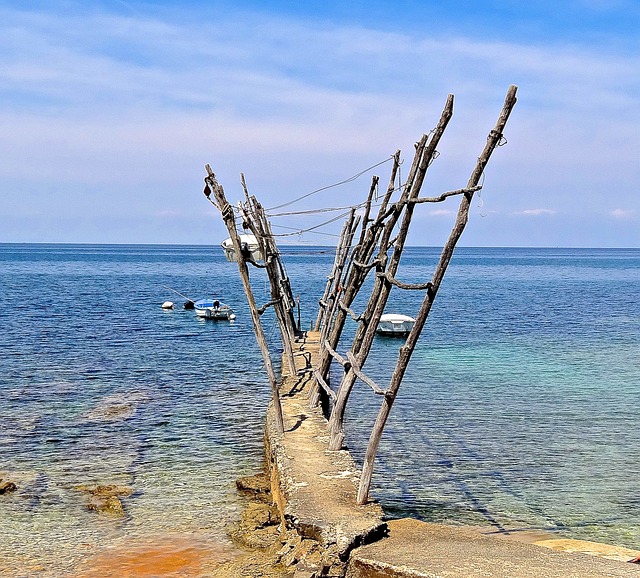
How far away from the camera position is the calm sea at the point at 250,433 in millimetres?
9891

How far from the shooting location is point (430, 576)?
603 centimetres

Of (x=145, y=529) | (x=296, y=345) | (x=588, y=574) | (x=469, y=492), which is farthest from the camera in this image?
(x=296, y=345)

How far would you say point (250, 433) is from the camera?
13.9 metres

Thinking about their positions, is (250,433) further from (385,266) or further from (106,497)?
(385,266)

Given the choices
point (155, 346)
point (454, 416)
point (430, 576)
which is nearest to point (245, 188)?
point (454, 416)

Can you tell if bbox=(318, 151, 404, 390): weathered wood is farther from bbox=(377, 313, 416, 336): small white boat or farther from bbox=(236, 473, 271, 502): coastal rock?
bbox=(377, 313, 416, 336): small white boat

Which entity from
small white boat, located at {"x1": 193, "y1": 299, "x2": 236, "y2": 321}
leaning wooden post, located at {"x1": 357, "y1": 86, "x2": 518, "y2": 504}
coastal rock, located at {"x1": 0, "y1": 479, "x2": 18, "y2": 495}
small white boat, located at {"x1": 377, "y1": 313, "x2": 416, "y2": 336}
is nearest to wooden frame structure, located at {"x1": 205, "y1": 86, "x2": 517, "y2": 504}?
leaning wooden post, located at {"x1": 357, "y1": 86, "x2": 518, "y2": 504}

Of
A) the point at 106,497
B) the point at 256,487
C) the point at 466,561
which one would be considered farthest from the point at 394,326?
the point at 466,561

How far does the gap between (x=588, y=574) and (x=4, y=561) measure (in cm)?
629

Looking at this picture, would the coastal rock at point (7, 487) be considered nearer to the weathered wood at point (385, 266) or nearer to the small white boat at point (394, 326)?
the weathered wood at point (385, 266)

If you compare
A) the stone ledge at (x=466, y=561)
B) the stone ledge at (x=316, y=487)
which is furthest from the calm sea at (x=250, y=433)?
the stone ledge at (x=466, y=561)

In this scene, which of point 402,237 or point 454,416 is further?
point 454,416

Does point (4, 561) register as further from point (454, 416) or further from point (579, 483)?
point (454, 416)

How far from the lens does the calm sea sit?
9.89 meters
